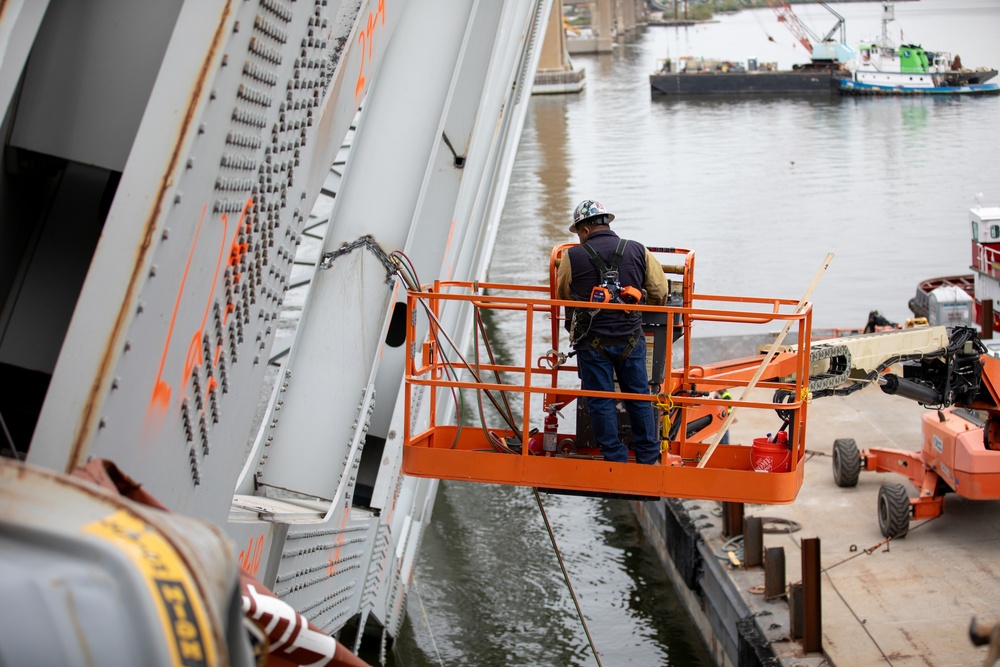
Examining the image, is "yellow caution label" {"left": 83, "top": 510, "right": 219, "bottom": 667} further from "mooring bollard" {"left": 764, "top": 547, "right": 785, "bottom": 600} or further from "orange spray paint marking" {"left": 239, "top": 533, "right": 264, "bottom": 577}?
"mooring bollard" {"left": 764, "top": 547, "right": 785, "bottom": 600}

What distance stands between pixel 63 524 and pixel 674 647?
43.3ft

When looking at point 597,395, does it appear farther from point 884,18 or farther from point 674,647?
point 884,18

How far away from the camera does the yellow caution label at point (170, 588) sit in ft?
5.99

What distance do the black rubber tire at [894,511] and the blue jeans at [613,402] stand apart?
21.2 ft

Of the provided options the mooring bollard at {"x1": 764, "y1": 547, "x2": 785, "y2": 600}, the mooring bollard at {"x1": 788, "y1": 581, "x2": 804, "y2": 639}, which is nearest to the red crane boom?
the mooring bollard at {"x1": 764, "y1": 547, "x2": 785, "y2": 600}

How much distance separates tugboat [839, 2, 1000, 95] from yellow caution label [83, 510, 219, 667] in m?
65.5

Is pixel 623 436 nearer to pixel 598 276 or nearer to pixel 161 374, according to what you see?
pixel 598 276

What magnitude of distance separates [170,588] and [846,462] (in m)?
13.7

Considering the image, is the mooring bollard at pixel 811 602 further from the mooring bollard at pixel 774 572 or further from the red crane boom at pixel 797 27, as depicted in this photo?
the red crane boom at pixel 797 27

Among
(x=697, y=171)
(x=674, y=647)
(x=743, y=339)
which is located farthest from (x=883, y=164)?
(x=674, y=647)

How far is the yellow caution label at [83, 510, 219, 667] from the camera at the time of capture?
5.99ft

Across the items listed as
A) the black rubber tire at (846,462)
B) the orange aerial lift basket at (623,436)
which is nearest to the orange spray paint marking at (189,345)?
the orange aerial lift basket at (623,436)

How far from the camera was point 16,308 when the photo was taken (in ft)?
12.4

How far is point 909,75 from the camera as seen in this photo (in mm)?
63469
